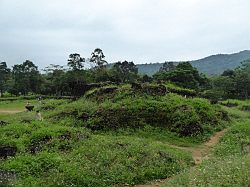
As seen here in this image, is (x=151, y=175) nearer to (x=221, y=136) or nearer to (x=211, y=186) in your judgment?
(x=211, y=186)

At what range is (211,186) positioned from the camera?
721 cm

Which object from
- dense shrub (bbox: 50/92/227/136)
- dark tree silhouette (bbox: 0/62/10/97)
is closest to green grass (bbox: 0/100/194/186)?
dense shrub (bbox: 50/92/227/136)

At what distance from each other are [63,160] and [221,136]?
31.2ft

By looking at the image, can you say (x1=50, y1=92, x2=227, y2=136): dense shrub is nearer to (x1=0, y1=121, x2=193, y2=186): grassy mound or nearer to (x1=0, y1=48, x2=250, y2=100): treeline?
(x1=0, y1=121, x2=193, y2=186): grassy mound

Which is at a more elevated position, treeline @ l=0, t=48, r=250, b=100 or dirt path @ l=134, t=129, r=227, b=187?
treeline @ l=0, t=48, r=250, b=100

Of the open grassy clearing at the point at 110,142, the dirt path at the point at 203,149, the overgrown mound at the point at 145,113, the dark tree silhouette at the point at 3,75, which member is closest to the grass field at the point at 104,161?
the open grassy clearing at the point at 110,142

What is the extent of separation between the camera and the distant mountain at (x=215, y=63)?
543 feet

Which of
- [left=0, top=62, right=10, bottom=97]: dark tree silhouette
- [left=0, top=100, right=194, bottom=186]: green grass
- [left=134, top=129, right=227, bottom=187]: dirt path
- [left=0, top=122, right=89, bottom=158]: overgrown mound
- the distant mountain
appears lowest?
[left=134, top=129, right=227, bottom=187]: dirt path

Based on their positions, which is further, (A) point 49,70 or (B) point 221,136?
(A) point 49,70

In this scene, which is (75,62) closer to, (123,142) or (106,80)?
(106,80)

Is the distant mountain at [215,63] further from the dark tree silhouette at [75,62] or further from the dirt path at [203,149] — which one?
the dirt path at [203,149]

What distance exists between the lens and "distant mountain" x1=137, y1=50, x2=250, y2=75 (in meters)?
Result: 166

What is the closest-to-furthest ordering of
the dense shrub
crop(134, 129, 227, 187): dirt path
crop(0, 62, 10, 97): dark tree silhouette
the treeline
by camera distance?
crop(134, 129, 227, 187): dirt path → the dense shrub → the treeline → crop(0, 62, 10, 97): dark tree silhouette

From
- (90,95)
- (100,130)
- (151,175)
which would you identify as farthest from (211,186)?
(90,95)
